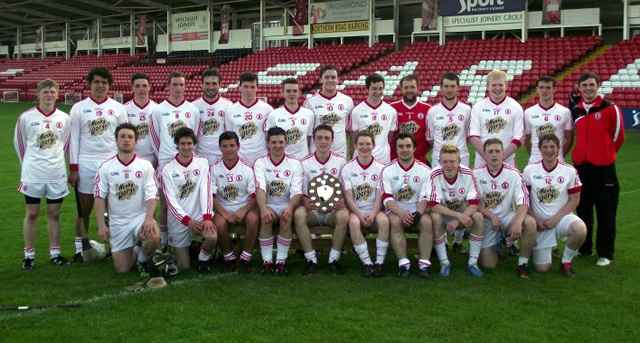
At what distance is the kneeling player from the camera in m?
5.29

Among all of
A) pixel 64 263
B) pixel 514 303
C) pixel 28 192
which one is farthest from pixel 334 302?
pixel 28 192

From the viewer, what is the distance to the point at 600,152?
5652mm

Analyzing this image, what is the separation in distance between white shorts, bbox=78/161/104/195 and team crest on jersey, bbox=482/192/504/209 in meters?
3.69

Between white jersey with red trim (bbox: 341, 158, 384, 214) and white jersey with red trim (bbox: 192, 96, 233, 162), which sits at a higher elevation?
white jersey with red trim (bbox: 192, 96, 233, 162)

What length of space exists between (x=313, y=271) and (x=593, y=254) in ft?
9.46

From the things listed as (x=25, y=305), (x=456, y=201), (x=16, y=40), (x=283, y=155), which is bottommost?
(x=25, y=305)

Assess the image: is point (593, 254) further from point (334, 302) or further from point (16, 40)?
point (16, 40)

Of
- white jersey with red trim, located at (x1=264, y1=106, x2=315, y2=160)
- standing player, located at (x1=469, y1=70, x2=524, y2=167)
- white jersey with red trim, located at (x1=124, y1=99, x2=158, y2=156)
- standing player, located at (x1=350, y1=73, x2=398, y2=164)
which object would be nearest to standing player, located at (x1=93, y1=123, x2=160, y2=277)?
white jersey with red trim, located at (x1=124, y1=99, x2=158, y2=156)

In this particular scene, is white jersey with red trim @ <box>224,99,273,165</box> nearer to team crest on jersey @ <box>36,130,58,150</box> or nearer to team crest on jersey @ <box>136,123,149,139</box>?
team crest on jersey @ <box>136,123,149,139</box>

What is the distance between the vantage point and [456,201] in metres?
5.51

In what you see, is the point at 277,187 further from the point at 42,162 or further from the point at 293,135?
the point at 42,162

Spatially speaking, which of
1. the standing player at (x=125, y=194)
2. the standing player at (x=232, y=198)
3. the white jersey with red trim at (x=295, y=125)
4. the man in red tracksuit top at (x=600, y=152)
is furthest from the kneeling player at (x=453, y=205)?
the standing player at (x=125, y=194)

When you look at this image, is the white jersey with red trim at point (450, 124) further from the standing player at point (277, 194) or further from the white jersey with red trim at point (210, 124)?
the white jersey with red trim at point (210, 124)

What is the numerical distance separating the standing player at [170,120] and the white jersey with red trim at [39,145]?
93 cm
